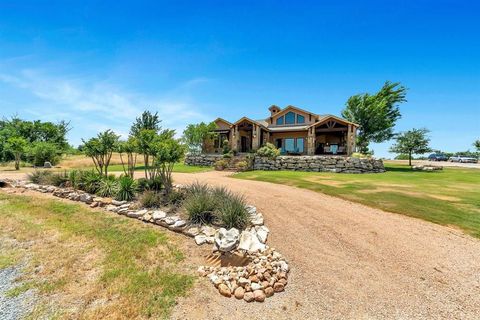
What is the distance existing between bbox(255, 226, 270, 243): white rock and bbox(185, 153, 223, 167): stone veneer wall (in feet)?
65.5

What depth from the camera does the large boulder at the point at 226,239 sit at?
507 cm

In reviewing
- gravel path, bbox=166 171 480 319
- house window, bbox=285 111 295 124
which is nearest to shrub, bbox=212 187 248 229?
gravel path, bbox=166 171 480 319

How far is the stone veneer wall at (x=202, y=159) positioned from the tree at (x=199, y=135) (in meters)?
1.80

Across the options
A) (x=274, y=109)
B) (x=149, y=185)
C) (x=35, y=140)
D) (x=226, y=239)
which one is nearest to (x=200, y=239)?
(x=226, y=239)

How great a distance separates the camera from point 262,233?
5.70 m

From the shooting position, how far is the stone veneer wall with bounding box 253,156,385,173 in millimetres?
20578

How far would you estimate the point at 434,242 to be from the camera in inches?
209

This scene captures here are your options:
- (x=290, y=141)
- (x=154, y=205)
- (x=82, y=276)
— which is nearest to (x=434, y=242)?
(x=82, y=276)

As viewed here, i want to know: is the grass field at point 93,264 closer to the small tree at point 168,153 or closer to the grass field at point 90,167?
the small tree at point 168,153

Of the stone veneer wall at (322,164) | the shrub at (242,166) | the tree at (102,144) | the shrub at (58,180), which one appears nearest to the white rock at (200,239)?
the tree at (102,144)

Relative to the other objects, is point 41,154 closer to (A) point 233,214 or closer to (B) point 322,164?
(A) point 233,214

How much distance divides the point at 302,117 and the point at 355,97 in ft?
31.9

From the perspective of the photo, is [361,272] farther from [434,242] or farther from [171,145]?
[171,145]

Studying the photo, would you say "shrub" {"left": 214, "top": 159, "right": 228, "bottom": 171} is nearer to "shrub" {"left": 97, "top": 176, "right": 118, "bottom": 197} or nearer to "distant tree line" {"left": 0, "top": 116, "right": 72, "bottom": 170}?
"shrub" {"left": 97, "top": 176, "right": 118, "bottom": 197}
